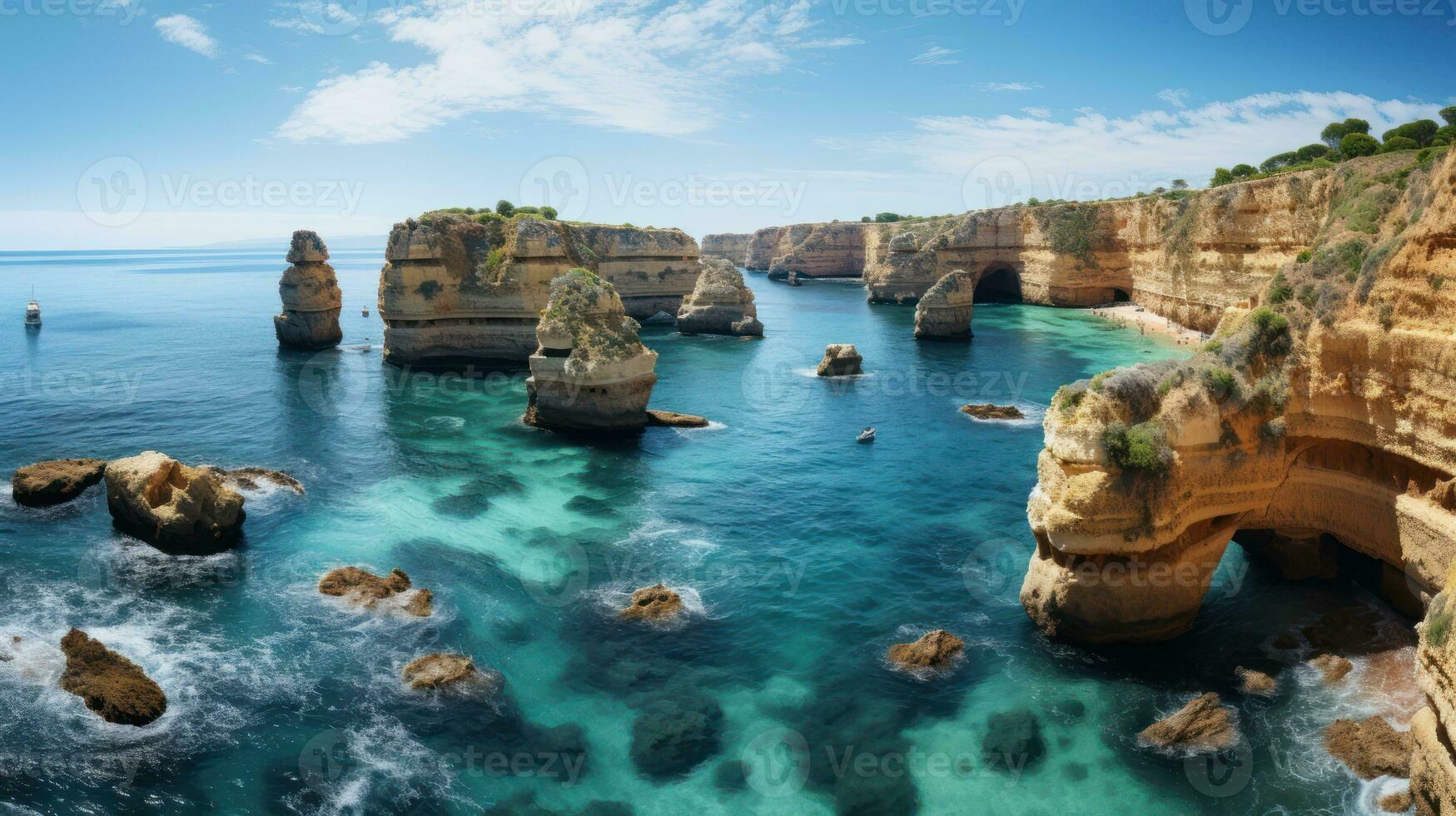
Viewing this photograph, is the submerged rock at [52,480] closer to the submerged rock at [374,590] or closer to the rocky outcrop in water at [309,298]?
the submerged rock at [374,590]

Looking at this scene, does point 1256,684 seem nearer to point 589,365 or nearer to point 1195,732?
point 1195,732

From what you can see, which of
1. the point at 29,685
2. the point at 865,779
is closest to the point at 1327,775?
the point at 865,779

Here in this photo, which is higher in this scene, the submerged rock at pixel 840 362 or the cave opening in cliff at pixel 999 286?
the cave opening in cliff at pixel 999 286

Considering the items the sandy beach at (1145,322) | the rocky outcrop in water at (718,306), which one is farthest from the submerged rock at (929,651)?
the rocky outcrop in water at (718,306)

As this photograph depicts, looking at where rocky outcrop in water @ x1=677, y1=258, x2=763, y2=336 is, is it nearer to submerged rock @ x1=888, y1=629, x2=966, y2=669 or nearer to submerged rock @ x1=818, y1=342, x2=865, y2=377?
submerged rock @ x1=818, y1=342, x2=865, y2=377

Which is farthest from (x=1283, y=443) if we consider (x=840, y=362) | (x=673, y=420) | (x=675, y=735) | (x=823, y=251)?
(x=823, y=251)

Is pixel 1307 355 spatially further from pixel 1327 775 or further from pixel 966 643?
pixel 966 643
